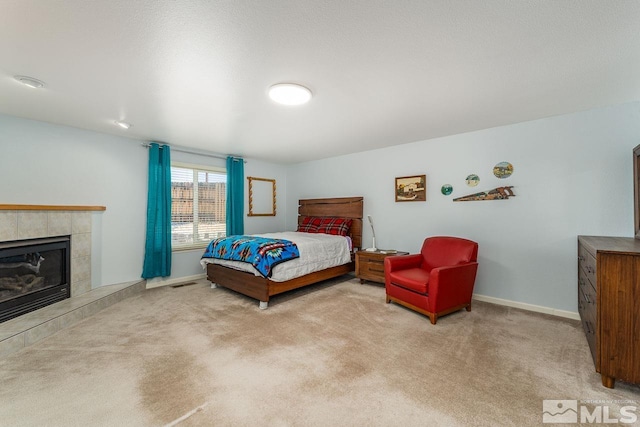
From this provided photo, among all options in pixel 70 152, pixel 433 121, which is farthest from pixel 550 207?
pixel 70 152

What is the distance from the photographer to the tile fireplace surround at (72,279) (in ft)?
8.02

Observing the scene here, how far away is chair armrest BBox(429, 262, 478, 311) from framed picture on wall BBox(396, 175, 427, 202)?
146 cm

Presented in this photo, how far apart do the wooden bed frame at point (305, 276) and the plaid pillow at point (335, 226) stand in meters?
0.15

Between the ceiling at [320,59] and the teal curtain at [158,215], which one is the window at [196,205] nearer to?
the teal curtain at [158,215]

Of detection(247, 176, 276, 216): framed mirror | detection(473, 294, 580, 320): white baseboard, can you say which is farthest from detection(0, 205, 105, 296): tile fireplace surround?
detection(473, 294, 580, 320): white baseboard

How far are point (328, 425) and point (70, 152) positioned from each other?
177 inches

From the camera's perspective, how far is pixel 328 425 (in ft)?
4.89

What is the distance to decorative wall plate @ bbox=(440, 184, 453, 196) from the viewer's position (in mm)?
3900

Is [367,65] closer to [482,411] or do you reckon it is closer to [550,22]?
[550,22]

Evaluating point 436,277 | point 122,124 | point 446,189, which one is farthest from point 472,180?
point 122,124

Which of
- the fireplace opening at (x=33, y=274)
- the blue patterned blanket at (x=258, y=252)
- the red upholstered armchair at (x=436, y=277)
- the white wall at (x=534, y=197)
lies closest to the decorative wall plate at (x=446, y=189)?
the white wall at (x=534, y=197)

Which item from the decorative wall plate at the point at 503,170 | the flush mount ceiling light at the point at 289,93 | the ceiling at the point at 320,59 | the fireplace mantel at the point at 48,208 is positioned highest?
the ceiling at the point at 320,59

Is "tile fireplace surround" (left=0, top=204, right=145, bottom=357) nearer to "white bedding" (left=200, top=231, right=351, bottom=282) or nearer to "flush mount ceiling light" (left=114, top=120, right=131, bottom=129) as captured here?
"flush mount ceiling light" (left=114, top=120, right=131, bottom=129)

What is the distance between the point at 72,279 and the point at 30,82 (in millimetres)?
2378
